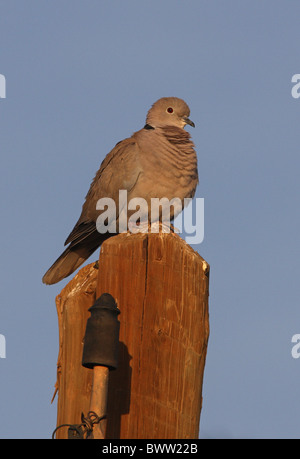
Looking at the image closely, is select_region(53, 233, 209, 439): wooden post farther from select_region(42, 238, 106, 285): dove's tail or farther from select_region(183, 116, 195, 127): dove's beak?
select_region(183, 116, 195, 127): dove's beak

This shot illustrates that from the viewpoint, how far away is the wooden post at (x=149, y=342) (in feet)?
11.8

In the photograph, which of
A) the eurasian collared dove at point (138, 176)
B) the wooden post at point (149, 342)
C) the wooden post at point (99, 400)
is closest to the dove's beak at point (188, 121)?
the eurasian collared dove at point (138, 176)

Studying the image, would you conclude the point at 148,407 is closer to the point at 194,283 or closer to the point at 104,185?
the point at 194,283

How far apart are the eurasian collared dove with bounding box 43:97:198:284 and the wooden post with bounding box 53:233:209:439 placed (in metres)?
2.95

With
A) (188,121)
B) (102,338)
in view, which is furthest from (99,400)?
(188,121)

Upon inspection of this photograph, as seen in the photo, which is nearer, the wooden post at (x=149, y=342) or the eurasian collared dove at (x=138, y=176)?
the wooden post at (x=149, y=342)

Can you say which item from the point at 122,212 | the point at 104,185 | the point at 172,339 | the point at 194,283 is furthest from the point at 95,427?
the point at 104,185

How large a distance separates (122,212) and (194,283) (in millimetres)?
3435

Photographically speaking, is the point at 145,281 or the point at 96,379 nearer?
the point at 96,379

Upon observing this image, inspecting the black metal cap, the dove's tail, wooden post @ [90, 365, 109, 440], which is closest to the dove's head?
the dove's tail

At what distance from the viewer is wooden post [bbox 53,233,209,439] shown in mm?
3604

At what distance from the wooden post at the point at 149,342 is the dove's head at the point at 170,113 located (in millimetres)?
4172

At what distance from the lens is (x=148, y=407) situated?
3582mm

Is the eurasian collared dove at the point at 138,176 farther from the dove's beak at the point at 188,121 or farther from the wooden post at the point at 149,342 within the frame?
the wooden post at the point at 149,342
